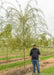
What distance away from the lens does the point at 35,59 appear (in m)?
5.07

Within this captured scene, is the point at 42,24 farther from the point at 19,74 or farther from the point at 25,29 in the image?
the point at 19,74

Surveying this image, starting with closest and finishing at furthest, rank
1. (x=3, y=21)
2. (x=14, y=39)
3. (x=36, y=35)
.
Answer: (x=3, y=21) < (x=14, y=39) < (x=36, y=35)

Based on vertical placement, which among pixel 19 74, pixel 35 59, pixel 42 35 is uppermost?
pixel 42 35

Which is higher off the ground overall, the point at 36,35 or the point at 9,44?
the point at 36,35

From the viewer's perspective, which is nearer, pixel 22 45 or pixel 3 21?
pixel 3 21

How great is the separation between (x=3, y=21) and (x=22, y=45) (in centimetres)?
142

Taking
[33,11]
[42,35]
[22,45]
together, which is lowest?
A: [22,45]

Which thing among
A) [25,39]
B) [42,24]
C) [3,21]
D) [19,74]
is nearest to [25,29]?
[25,39]

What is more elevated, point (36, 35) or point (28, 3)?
point (28, 3)

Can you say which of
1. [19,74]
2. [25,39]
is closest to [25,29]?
[25,39]

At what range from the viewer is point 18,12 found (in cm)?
507

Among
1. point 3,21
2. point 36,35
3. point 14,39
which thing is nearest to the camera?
point 3,21

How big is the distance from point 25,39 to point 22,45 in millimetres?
309

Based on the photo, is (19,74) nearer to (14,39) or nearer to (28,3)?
(14,39)
